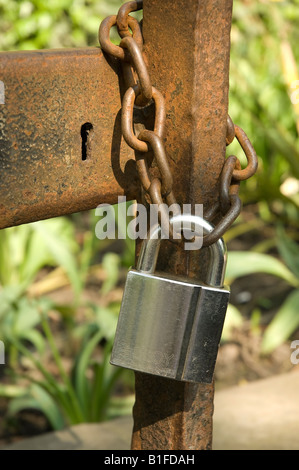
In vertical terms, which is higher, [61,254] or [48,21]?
[48,21]

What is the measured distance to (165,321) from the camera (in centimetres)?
59

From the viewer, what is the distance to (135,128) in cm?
61

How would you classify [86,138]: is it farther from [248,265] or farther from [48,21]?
[48,21]

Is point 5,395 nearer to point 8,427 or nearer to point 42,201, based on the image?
point 8,427

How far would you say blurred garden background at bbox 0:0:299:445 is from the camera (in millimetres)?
1540

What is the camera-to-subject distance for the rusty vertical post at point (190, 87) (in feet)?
1.90

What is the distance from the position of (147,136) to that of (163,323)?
0.59 feet

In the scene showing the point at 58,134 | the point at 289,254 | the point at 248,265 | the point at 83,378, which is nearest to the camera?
the point at 58,134

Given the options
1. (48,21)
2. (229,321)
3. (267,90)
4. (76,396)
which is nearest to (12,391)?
(76,396)

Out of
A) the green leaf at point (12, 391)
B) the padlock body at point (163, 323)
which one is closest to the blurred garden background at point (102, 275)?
the green leaf at point (12, 391)

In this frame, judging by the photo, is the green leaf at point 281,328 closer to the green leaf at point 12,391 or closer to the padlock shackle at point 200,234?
the green leaf at point 12,391

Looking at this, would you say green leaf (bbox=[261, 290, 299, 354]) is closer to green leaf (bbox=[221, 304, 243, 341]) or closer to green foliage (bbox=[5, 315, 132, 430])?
green leaf (bbox=[221, 304, 243, 341])

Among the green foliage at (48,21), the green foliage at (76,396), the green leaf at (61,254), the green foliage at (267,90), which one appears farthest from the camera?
the green foliage at (48,21)

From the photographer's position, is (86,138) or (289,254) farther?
(289,254)
